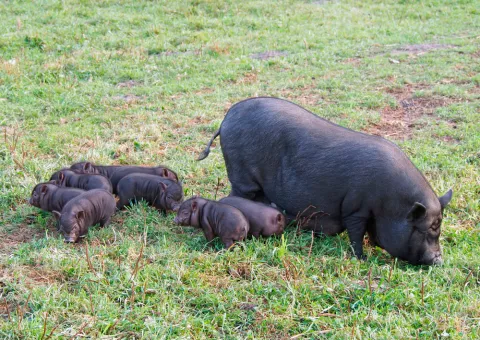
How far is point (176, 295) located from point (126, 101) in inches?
194

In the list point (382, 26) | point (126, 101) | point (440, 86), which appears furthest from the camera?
point (382, 26)

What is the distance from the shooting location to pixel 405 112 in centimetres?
833

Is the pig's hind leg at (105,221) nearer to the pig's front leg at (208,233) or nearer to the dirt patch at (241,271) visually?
the pig's front leg at (208,233)

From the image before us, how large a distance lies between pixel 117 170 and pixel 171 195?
81 centimetres

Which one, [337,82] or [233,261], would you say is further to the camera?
[337,82]

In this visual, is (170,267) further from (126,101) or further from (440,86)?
(440,86)

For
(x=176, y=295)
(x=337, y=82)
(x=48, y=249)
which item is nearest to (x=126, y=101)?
(x=337, y=82)

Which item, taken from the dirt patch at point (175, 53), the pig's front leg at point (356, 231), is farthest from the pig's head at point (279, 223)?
the dirt patch at point (175, 53)

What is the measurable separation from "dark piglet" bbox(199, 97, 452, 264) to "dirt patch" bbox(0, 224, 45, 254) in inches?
67.2

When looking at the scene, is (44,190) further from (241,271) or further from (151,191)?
(241,271)

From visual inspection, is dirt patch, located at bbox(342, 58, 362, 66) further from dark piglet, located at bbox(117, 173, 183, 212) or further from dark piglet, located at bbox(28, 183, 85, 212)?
dark piglet, located at bbox(28, 183, 85, 212)

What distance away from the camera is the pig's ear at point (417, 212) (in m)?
4.41

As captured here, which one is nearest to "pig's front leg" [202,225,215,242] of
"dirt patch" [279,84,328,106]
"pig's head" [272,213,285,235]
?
"pig's head" [272,213,285,235]

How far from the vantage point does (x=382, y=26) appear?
43.0 feet
